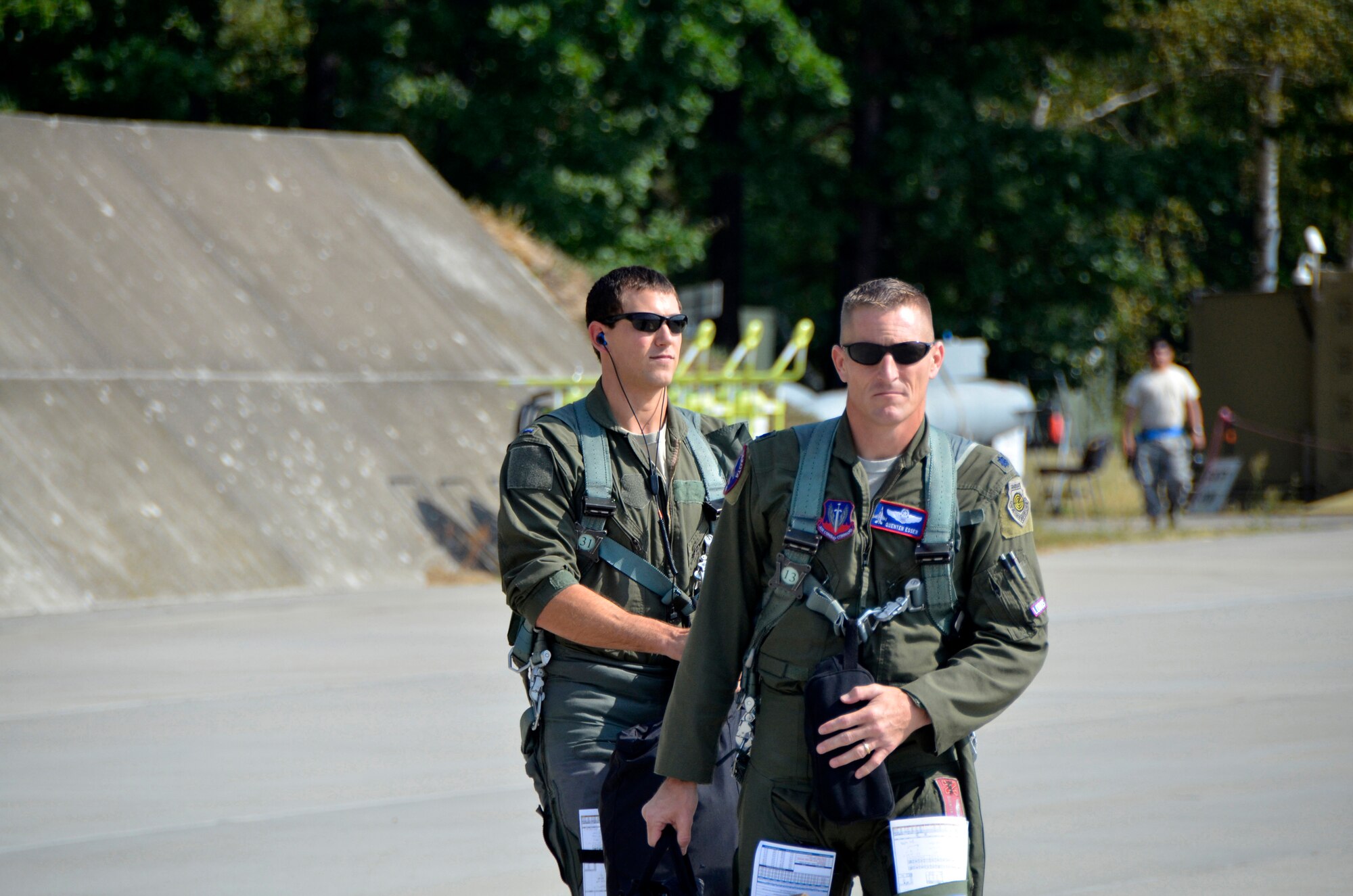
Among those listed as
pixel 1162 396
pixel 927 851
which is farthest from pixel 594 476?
pixel 1162 396

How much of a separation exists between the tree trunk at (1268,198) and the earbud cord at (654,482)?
3260cm

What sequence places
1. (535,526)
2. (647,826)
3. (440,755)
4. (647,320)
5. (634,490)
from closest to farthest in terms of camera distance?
(647,826) → (535,526) → (634,490) → (647,320) → (440,755)

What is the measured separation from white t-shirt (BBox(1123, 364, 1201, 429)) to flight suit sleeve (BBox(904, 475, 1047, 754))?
15163 mm

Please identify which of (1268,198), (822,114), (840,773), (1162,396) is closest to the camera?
(840,773)

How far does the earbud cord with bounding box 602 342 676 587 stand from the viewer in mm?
4191

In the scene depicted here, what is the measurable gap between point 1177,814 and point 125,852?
12.8 ft

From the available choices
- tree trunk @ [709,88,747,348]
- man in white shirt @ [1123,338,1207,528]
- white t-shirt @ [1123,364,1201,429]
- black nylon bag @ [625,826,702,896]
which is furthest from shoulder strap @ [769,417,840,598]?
tree trunk @ [709,88,747,348]

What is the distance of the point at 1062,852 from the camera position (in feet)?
18.9

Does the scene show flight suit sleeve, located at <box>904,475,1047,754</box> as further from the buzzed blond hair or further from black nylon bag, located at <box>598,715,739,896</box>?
black nylon bag, located at <box>598,715,739,896</box>

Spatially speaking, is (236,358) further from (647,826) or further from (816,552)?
(816,552)

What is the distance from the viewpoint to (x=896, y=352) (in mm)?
3287

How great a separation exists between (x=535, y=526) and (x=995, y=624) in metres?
1.33

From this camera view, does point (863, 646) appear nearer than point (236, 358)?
Yes

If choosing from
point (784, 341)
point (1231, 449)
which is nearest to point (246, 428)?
point (1231, 449)
